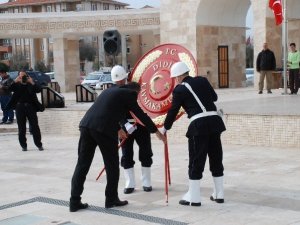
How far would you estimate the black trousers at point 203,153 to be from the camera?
661cm

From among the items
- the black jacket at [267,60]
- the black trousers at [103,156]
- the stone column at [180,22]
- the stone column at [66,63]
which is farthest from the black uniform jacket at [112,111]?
the stone column at [66,63]

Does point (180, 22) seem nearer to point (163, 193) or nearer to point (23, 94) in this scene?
point (23, 94)

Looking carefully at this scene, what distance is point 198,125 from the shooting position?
6570 millimetres

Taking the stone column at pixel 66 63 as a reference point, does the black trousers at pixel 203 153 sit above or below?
below

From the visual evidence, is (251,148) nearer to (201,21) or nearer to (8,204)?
(8,204)

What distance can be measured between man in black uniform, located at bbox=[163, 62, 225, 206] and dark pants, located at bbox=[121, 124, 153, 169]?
898 mm

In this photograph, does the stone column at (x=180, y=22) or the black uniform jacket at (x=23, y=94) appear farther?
the stone column at (x=180, y=22)

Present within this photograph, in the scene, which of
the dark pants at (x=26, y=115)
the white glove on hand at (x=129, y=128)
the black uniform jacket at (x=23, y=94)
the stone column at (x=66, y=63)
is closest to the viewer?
the white glove on hand at (x=129, y=128)

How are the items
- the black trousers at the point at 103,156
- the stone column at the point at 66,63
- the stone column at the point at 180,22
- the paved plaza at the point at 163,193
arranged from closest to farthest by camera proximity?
the paved plaza at the point at 163,193 < the black trousers at the point at 103,156 < the stone column at the point at 180,22 < the stone column at the point at 66,63

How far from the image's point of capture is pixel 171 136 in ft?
42.0

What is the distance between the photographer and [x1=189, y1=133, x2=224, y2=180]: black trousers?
21.7 feet

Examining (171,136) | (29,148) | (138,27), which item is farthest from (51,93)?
(138,27)

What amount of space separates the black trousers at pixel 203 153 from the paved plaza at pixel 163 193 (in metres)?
0.42

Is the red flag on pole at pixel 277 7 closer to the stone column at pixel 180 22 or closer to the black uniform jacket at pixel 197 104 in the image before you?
the stone column at pixel 180 22
